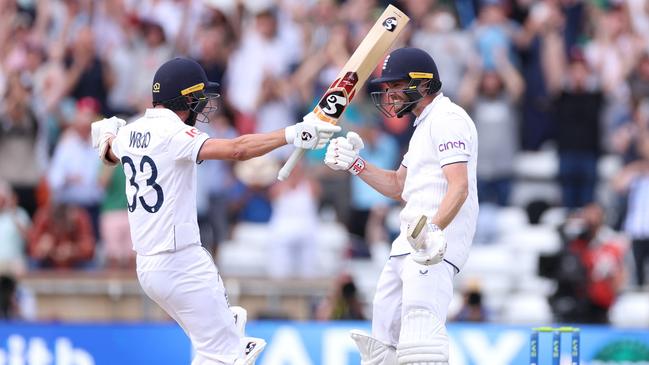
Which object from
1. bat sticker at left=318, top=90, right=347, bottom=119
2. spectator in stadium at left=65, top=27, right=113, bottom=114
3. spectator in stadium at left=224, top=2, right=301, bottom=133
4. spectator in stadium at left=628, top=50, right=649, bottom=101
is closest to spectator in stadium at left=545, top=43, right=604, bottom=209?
spectator in stadium at left=628, top=50, right=649, bottom=101

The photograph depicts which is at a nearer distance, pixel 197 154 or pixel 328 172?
pixel 197 154

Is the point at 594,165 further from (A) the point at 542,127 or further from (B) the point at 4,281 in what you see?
(B) the point at 4,281

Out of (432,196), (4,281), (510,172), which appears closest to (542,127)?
(510,172)

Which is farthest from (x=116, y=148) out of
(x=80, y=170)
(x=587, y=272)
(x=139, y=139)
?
(x=80, y=170)

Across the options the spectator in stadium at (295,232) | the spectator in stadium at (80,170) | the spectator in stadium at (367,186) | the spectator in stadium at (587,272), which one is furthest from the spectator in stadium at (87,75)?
the spectator in stadium at (587,272)

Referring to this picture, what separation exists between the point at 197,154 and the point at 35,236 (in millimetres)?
6723

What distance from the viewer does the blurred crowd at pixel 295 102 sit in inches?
616

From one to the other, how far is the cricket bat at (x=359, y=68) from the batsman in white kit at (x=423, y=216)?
18 cm

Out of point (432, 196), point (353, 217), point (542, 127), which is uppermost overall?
point (542, 127)

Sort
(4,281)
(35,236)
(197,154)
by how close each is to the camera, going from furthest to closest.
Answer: (35,236) → (4,281) → (197,154)

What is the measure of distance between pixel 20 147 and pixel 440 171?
7.84m

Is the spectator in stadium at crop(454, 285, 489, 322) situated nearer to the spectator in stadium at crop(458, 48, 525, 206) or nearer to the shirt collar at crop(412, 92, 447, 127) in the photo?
the spectator in stadium at crop(458, 48, 525, 206)

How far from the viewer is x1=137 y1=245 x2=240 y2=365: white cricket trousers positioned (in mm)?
9523

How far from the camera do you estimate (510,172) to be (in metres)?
16.2
